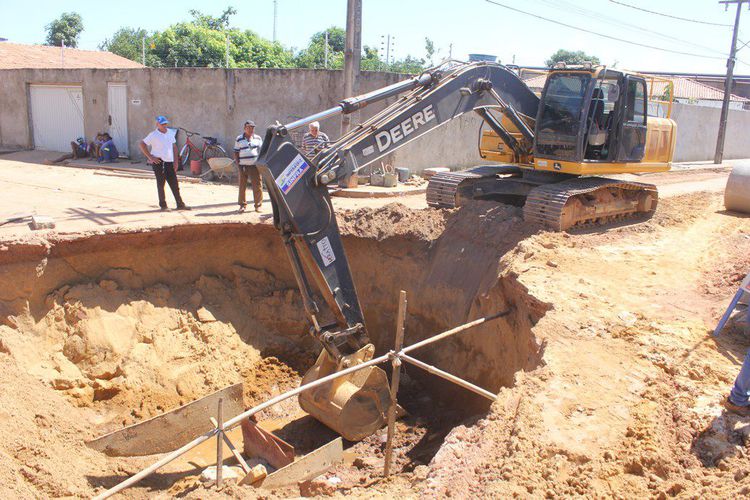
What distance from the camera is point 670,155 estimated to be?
11109 mm

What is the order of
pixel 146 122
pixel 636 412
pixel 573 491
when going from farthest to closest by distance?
pixel 146 122 → pixel 636 412 → pixel 573 491

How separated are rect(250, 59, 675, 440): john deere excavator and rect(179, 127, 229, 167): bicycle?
26.5 ft

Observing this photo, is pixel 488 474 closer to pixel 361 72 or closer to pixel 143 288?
pixel 143 288

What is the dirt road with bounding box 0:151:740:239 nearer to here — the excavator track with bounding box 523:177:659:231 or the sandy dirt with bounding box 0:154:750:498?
the sandy dirt with bounding box 0:154:750:498

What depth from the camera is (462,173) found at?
411 inches

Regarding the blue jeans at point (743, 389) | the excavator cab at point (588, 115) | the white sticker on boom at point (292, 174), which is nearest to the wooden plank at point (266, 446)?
the white sticker on boom at point (292, 174)

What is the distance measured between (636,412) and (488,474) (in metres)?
1.29

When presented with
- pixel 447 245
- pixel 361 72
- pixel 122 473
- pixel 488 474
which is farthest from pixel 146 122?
pixel 488 474

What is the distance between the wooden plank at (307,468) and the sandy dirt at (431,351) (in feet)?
0.52

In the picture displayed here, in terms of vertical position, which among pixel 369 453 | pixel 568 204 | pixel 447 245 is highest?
pixel 568 204

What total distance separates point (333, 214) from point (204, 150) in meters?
11.3

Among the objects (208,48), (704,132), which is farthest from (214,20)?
(704,132)

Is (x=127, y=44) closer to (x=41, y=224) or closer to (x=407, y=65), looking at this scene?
(x=407, y=65)

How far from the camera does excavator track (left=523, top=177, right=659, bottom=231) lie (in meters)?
8.71
